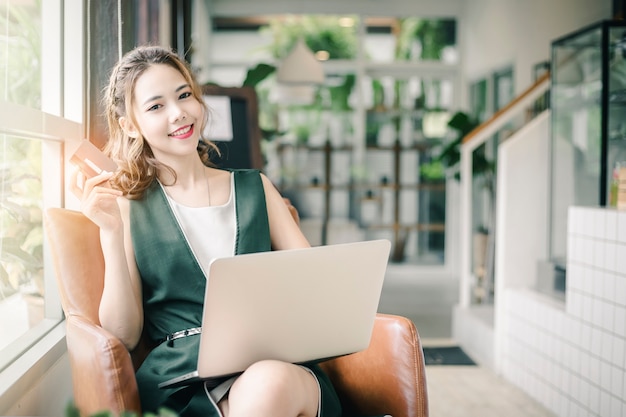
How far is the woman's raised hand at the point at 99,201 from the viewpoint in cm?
139

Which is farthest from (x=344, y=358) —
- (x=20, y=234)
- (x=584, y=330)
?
(x=584, y=330)

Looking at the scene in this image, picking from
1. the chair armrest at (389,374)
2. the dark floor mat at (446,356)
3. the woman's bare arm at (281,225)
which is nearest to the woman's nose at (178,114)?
the woman's bare arm at (281,225)

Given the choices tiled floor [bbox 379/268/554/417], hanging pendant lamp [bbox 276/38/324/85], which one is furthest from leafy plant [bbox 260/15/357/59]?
tiled floor [bbox 379/268/554/417]

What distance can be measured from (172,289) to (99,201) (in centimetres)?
27

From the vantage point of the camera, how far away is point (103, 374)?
126 cm

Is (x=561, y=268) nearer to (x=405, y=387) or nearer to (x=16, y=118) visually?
(x=405, y=387)

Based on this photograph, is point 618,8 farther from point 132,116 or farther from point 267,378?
point 267,378

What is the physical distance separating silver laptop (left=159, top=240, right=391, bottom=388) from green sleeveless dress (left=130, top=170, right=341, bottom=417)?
0.17ft

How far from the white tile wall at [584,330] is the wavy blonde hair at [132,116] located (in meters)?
1.55

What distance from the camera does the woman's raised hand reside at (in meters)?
1.39

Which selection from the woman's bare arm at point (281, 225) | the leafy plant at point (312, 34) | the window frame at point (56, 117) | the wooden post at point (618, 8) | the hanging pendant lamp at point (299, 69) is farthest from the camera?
the leafy plant at point (312, 34)

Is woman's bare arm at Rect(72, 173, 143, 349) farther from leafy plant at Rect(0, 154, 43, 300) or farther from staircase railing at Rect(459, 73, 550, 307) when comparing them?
staircase railing at Rect(459, 73, 550, 307)

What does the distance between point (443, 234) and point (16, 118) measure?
5742mm

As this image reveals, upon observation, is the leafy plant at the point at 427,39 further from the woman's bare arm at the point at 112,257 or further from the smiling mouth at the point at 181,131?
the woman's bare arm at the point at 112,257
